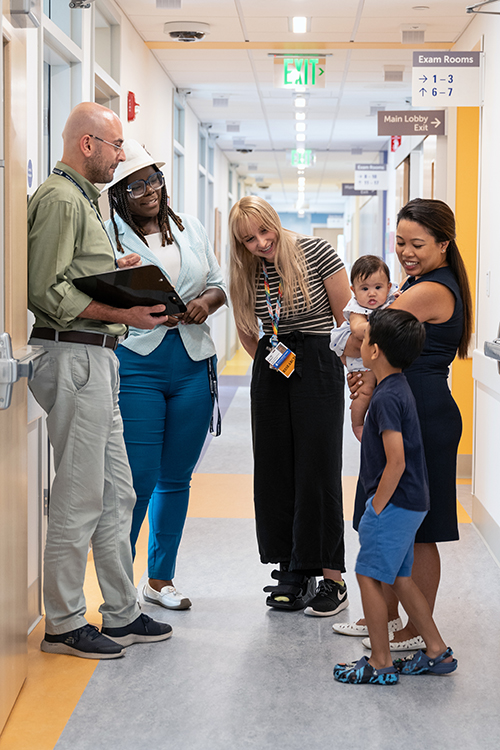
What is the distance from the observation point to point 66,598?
8.66 feet

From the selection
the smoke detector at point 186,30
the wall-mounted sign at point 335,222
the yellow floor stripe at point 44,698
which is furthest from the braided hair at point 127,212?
the wall-mounted sign at point 335,222

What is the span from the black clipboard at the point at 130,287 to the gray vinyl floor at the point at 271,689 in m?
1.19

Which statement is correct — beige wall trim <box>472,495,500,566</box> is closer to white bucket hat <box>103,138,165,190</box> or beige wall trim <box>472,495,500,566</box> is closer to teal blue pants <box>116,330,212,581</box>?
teal blue pants <box>116,330,212,581</box>

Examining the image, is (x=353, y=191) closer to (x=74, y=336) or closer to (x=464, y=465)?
(x=464, y=465)

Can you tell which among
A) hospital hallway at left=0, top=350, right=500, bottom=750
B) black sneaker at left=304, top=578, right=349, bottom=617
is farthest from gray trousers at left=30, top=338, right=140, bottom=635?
black sneaker at left=304, top=578, right=349, bottom=617

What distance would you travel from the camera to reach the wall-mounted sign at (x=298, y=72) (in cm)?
588

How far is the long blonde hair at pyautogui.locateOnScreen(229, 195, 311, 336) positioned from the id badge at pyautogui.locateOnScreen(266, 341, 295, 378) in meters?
0.13

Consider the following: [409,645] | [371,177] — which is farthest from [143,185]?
[371,177]

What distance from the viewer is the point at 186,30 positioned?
532 centimetres

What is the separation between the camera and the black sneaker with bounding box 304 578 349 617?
3.08 metres

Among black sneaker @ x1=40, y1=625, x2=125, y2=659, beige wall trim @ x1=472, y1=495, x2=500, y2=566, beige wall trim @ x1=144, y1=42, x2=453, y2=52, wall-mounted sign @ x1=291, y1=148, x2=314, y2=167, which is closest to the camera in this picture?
black sneaker @ x1=40, y1=625, x2=125, y2=659

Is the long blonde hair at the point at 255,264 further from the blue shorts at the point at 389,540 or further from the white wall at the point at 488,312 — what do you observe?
the white wall at the point at 488,312

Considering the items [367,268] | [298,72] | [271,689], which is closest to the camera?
[271,689]

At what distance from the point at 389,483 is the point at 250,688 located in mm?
779
